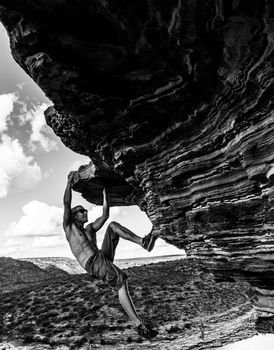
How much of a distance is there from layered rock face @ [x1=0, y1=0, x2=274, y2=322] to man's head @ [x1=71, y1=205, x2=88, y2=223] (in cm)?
180

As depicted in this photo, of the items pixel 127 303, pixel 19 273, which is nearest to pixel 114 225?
pixel 127 303

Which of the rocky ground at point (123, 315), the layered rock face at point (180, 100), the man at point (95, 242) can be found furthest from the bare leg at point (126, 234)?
the rocky ground at point (123, 315)

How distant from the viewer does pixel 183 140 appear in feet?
30.4

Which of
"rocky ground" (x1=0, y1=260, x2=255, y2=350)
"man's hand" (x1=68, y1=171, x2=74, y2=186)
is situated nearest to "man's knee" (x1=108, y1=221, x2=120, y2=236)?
"man's hand" (x1=68, y1=171, x2=74, y2=186)

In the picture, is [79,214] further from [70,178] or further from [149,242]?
[149,242]

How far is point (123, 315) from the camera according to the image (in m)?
21.6

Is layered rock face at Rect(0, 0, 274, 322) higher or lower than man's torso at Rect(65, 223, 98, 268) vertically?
higher

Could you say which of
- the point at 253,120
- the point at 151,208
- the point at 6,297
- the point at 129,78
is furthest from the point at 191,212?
the point at 6,297

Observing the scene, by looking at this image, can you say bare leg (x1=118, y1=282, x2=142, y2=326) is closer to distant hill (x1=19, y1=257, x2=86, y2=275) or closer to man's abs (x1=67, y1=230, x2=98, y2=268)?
man's abs (x1=67, y1=230, x2=98, y2=268)

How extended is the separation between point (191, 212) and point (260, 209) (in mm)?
2238

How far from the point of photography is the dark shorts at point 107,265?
10.7 metres

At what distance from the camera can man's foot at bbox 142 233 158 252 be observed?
1097 cm

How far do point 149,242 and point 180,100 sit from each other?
193 inches

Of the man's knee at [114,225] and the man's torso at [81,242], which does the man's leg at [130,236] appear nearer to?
the man's knee at [114,225]
